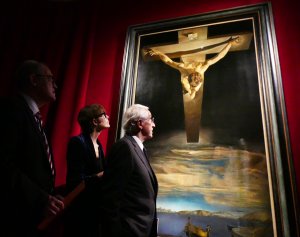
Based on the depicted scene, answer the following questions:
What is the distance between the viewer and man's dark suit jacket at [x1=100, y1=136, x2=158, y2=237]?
131 cm

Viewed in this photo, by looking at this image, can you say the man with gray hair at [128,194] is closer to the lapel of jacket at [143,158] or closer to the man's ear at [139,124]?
the lapel of jacket at [143,158]

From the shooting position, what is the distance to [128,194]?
1.42m

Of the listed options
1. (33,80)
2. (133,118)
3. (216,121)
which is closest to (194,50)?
(216,121)

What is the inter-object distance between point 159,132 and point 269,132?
0.75 m

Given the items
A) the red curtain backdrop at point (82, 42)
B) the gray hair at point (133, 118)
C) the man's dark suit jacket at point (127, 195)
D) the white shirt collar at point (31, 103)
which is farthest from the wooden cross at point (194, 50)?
the white shirt collar at point (31, 103)

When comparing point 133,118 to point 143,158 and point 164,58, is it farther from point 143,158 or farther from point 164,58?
point 164,58

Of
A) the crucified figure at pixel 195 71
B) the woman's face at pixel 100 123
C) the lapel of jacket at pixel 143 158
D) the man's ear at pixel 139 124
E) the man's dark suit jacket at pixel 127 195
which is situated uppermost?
the crucified figure at pixel 195 71

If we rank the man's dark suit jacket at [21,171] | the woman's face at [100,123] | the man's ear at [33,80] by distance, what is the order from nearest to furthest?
the man's dark suit jacket at [21,171] < the man's ear at [33,80] < the woman's face at [100,123]

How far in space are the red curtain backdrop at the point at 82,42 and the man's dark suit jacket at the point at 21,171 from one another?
1.03 metres

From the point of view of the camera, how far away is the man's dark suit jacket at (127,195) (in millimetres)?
1314

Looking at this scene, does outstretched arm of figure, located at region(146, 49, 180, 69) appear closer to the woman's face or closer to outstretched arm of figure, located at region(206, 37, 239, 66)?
outstretched arm of figure, located at region(206, 37, 239, 66)

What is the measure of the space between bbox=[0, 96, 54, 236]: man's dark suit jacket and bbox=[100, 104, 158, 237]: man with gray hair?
28 cm

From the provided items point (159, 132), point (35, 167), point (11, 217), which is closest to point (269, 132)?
point (159, 132)

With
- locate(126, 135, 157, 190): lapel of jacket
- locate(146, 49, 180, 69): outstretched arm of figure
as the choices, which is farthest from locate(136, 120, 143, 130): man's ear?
locate(146, 49, 180, 69): outstretched arm of figure
